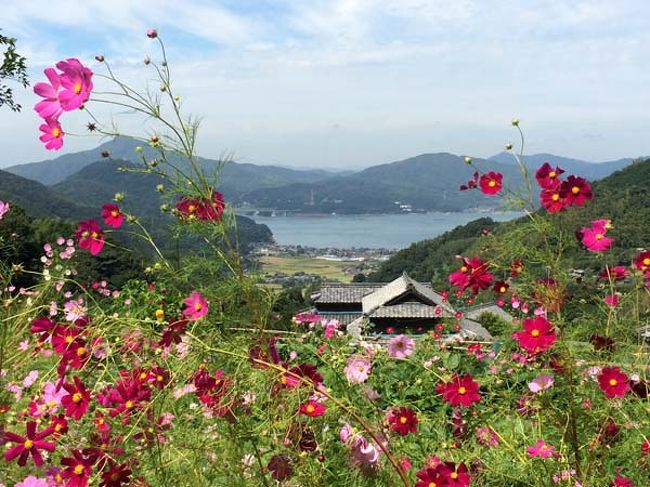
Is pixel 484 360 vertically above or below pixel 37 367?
below

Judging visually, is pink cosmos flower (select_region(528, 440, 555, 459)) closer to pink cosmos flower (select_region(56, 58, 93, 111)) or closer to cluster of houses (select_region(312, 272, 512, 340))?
pink cosmos flower (select_region(56, 58, 93, 111))

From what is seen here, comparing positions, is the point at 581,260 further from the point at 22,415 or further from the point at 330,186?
the point at 330,186

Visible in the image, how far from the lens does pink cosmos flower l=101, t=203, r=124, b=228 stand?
1329mm

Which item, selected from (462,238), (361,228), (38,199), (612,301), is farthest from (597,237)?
(361,228)

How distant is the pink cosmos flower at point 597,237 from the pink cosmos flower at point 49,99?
111 cm

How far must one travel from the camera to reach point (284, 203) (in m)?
161

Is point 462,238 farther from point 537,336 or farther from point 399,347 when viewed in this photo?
point 537,336

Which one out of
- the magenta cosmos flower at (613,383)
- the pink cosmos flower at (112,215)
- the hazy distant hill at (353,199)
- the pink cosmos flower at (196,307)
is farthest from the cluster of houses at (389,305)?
the hazy distant hill at (353,199)

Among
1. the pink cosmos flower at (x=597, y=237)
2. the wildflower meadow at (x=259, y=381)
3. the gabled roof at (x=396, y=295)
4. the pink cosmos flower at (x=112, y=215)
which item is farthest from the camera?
the gabled roof at (x=396, y=295)

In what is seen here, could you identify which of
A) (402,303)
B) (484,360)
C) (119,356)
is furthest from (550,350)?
(402,303)

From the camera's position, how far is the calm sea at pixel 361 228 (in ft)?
351

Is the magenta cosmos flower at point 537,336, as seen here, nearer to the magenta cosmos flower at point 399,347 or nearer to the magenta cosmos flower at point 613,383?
the magenta cosmos flower at point 613,383

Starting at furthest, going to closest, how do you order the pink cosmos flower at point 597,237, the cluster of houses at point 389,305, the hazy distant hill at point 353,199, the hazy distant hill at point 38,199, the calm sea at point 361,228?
the hazy distant hill at point 353,199 → the calm sea at point 361,228 → the hazy distant hill at point 38,199 → the cluster of houses at point 389,305 → the pink cosmos flower at point 597,237

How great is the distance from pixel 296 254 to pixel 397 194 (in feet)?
359
